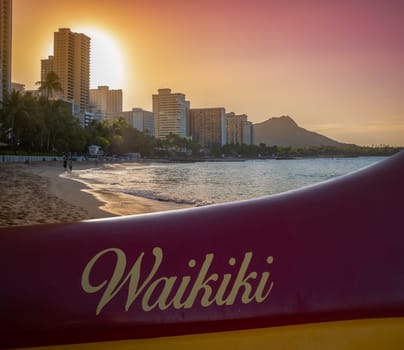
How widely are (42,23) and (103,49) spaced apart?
157 millimetres

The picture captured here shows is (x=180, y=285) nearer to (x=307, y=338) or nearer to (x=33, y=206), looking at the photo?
(x=307, y=338)

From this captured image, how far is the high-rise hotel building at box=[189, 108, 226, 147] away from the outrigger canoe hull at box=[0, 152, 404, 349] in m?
0.63

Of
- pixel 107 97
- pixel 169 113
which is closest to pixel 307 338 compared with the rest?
pixel 169 113

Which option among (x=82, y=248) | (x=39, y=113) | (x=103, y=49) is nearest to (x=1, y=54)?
(x=103, y=49)

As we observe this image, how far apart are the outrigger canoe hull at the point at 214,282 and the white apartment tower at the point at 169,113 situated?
1.69 feet

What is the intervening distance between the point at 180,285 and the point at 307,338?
0.21m

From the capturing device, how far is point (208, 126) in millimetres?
1421

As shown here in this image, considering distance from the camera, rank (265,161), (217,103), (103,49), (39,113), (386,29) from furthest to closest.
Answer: (265,161) → (39,113) → (217,103) → (103,49) → (386,29)

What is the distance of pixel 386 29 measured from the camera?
0.85 metres

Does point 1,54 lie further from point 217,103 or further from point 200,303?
point 200,303

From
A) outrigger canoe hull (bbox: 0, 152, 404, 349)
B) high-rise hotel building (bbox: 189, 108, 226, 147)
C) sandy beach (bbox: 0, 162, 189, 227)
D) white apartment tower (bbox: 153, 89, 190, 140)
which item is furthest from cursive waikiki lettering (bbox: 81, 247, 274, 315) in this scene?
high-rise hotel building (bbox: 189, 108, 226, 147)

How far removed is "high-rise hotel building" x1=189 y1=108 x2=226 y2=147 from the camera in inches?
46.7

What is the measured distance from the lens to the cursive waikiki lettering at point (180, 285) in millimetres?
533

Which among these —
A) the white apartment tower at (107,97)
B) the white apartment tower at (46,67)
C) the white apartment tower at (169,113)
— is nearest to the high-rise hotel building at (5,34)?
the white apartment tower at (46,67)
